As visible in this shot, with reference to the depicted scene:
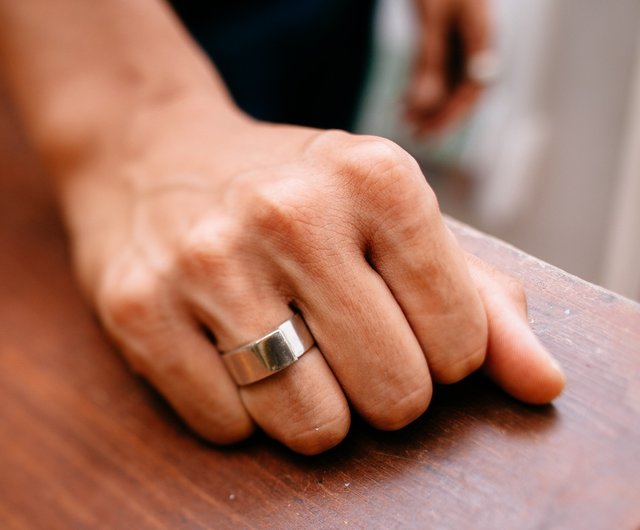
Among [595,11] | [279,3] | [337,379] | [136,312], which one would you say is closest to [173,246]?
[136,312]

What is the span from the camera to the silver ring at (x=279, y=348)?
459mm

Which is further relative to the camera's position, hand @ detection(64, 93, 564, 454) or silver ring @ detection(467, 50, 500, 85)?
silver ring @ detection(467, 50, 500, 85)

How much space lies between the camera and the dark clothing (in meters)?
1.03

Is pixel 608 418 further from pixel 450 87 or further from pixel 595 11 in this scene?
pixel 595 11

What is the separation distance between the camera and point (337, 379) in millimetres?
470

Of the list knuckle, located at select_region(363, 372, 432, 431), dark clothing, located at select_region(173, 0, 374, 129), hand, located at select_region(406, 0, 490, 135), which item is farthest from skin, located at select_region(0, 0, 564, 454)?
hand, located at select_region(406, 0, 490, 135)

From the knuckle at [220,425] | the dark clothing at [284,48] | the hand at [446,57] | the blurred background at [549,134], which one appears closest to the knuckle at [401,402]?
the knuckle at [220,425]

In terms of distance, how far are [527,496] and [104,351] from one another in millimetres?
404

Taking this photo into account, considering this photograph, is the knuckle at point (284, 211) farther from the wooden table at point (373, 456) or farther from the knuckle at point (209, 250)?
the wooden table at point (373, 456)

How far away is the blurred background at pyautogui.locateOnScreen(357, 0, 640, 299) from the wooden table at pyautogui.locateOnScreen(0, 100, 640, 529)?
1145 millimetres

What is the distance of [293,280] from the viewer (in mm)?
458

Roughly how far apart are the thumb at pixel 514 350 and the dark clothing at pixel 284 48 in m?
0.70

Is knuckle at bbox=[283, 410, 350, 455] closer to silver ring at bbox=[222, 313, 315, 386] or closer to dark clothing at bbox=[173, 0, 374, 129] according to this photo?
silver ring at bbox=[222, 313, 315, 386]

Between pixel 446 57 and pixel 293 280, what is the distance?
0.89 metres
